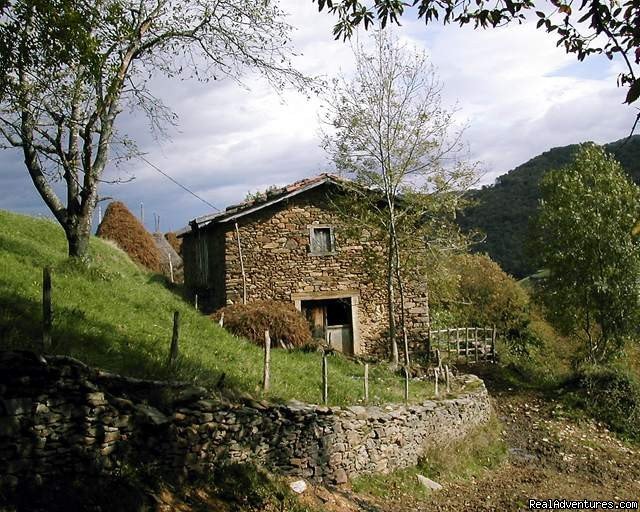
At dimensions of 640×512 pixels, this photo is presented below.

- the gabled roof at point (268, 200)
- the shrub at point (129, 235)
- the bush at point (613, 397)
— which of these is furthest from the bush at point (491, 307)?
the shrub at point (129, 235)

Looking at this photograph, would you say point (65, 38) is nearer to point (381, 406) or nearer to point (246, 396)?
point (246, 396)

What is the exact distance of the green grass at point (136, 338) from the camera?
28.8 ft

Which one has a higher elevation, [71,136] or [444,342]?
[71,136]

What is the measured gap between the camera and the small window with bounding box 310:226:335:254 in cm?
1794

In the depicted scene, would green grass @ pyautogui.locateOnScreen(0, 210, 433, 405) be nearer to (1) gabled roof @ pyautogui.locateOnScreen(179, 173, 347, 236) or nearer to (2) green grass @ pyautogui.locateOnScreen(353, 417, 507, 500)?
(2) green grass @ pyautogui.locateOnScreen(353, 417, 507, 500)

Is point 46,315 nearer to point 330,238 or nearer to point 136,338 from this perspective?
point 136,338

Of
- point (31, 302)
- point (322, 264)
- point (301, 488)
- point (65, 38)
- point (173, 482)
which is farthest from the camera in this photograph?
point (322, 264)

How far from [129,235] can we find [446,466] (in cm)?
2125

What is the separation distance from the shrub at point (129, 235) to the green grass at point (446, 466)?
18.8 metres

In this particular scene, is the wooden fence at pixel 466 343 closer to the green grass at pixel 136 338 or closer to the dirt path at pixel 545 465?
the dirt path at pixel 545 465

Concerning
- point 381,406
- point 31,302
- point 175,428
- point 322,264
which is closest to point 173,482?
point 175,428

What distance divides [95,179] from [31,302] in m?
4.24

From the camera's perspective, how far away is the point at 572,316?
19.7m

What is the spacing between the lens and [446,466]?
38.3 feet
